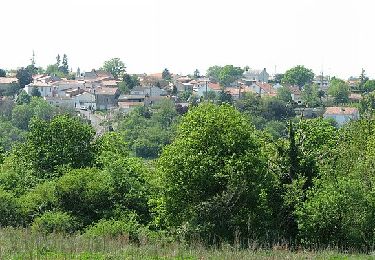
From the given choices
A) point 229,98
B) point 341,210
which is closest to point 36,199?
point 341,210

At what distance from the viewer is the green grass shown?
13617mm

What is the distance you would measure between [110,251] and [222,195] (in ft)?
16.6

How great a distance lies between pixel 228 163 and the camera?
60.7 feet

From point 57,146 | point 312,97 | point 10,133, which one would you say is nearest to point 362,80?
point 312,97

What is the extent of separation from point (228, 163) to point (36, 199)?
647 centimetres

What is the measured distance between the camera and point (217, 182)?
61.6 feet

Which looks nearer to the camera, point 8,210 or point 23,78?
point 8,210

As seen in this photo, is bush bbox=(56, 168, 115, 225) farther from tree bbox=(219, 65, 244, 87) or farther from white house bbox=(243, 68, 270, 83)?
white house bbox=(243, 68, 270, 83)

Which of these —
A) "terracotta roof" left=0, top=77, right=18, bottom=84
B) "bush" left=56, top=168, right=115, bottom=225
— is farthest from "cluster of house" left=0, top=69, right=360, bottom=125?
"bush" left=56, top=168, right=115, bottom=225

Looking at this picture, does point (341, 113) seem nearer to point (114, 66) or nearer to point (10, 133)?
point (10, 133)

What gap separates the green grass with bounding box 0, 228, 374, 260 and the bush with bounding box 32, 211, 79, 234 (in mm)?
2595

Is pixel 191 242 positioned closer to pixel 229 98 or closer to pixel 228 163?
pixel 228 163

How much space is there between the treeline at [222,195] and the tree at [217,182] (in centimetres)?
3

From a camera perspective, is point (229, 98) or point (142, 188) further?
point (229, 98)
